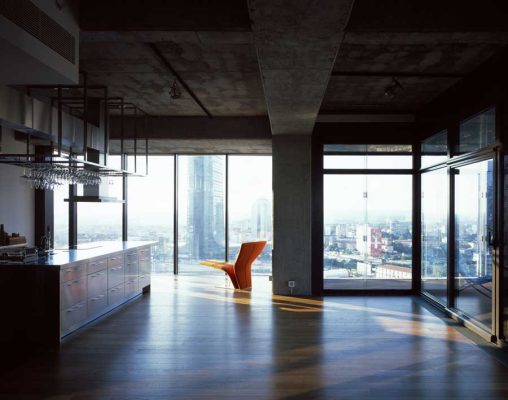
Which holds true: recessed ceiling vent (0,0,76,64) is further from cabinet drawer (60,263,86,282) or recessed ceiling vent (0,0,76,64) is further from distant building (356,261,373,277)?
distant building (356,261,373,277)

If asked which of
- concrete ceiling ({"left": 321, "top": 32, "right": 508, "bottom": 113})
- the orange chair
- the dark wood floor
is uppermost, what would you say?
concrete ceiling ({"left": 321, "top": 32, "right": 508, "bottom": 113})

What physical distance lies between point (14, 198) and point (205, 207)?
3775mm

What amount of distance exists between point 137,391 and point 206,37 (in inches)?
114

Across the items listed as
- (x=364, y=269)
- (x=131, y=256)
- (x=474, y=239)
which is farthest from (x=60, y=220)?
(x=474, y=239)

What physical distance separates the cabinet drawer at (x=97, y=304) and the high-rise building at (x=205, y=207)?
4.23 metres

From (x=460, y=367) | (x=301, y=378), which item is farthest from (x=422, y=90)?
(x=301, y=378)

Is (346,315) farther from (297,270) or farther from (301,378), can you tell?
(301,378)

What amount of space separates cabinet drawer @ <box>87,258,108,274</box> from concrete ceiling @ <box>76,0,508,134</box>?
7.74ft

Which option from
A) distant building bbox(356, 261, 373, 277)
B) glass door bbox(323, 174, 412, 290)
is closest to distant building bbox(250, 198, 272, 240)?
glass door bbox(323, 174, 412, 290)

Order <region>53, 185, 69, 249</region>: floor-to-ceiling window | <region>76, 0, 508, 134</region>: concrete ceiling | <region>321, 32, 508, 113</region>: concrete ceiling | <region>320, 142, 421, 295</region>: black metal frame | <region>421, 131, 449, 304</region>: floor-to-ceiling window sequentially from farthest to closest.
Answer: <region>53, 185, 69, 249</region>: floor-to-ceiling window, <region>320, 142, 421, 295</region>: black metal frame, <region>421, 131, 449, 304</region>: floor-to-ceiling window, <region>321, 32, 508, 113</region>: concrete ceiling, <region>76, 0, 508, 134</region>: concrete ceiling

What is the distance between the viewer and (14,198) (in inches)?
337

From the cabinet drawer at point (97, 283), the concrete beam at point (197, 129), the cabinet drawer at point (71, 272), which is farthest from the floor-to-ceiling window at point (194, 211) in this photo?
the cabinet drawer at point (71, 272)

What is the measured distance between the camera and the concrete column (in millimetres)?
8094

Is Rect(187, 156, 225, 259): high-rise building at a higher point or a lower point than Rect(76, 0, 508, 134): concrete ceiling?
lower
